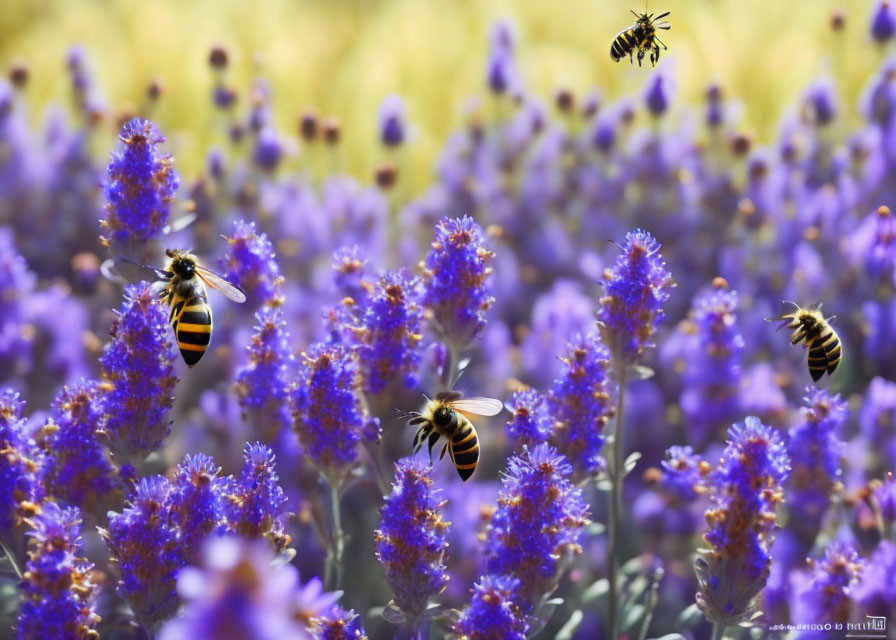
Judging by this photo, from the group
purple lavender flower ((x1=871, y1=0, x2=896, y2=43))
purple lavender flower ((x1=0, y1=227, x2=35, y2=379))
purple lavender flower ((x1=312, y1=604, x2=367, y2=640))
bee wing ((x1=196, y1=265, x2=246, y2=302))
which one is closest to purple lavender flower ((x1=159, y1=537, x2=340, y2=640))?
purple lavender flower ((x1=312, y1=604, x2=367, y2=640))

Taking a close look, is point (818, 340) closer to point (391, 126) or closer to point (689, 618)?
point (689, 618)

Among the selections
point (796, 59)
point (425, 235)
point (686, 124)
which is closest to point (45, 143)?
point (425, 235)

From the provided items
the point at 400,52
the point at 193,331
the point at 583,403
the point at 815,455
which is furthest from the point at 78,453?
the point at 400,52

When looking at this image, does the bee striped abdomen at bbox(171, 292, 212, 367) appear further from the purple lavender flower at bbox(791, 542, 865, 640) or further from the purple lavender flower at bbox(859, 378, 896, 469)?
the purple lavender flower at bbox(859, 378, 896, 469)

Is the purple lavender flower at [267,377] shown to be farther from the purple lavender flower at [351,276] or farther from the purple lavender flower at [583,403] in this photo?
the purple lavender flower at [583,403]

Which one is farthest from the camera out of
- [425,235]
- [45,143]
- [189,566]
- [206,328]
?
[45,143]

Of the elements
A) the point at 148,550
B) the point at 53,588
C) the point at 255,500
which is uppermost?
the point at 255,500

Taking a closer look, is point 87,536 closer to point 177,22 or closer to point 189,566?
point 189,566
